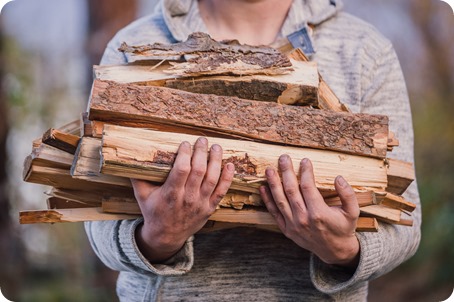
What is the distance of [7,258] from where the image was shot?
5254 millimetres

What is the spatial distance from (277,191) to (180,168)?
23 cm

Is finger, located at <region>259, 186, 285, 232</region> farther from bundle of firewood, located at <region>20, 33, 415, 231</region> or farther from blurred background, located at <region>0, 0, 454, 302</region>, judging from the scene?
blurred background, located at <region>0, 0, 454, 302</region>

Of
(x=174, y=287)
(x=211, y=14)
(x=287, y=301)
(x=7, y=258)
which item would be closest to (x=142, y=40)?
(x=211, y=14)

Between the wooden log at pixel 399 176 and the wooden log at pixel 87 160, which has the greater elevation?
the wooden log at pixel 87 160

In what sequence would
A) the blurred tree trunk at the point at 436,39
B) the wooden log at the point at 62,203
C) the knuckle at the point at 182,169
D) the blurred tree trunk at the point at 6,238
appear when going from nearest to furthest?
1. the knuckle at the point at 182,169
2. the wooden log at the point at 62,203
3. the blurred tree trunk at the point at 6,238
4. the blurred tree trunk at the point at 436,39

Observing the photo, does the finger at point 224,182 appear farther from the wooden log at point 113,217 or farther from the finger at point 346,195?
the finger at point 346,195

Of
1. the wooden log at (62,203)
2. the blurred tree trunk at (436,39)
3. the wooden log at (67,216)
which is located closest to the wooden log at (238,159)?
the wooden log at (67,216)

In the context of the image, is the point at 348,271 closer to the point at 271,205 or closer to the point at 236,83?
the point at 271,205

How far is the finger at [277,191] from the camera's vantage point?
131 centimetres

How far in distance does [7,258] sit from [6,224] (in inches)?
18.5

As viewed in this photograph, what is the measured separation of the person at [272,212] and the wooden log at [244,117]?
7 centimetres

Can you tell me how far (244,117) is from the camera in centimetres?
134

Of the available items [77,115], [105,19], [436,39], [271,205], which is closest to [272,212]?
[271,205]

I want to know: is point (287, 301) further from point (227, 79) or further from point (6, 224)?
point (6, 224)
